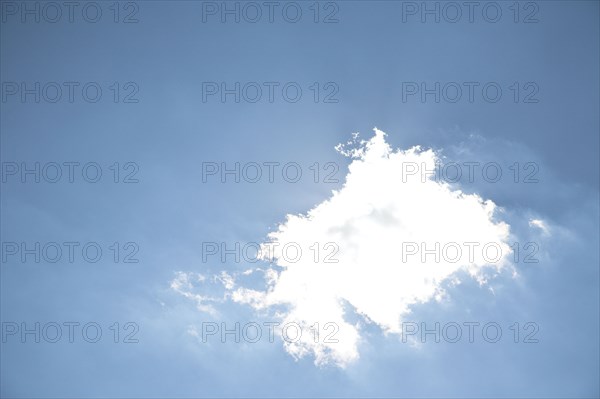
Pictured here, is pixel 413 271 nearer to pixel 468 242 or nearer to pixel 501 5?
pixel 468 242

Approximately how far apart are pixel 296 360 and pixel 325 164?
3.80 metres

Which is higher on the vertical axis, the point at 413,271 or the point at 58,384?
the point at 413,271

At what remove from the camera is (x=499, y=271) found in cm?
848

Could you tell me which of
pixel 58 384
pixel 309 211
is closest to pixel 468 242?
pixel 309 211

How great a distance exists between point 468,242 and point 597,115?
3.45 metres

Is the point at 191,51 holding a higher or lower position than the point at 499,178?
higher

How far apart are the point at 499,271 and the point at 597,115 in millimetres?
3539

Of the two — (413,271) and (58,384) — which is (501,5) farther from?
(58,384)

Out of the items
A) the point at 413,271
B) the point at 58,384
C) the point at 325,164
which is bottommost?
the point at 58,384

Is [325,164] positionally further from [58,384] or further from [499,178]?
[58,384]

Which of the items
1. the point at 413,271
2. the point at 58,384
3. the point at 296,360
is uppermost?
the point at 413,271

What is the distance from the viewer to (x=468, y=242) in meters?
8.62

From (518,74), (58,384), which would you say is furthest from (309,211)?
(58,384)

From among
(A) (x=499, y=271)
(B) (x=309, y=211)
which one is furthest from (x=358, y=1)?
(A) (x=499, y=271)
